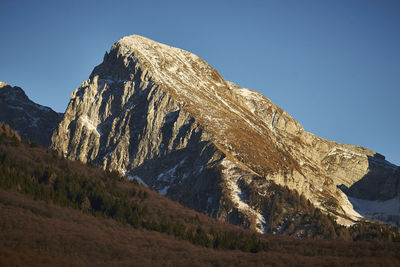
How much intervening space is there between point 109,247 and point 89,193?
40802 mm

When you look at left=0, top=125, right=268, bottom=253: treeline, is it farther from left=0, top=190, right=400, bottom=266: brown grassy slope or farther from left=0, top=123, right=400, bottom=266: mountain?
left=0, top=190, right=400, bottom=266: brown grassy slope

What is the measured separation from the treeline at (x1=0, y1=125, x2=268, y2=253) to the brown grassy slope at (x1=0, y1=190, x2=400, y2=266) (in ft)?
15.3

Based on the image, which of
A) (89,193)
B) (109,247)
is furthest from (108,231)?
(89,193)

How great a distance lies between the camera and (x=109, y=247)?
111375mm

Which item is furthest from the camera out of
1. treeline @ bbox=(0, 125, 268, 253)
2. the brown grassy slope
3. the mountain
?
treeline @ bbox=(0, 125, 268, 253)

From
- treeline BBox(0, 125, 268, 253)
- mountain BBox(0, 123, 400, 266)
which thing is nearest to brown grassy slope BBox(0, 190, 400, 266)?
mountain BBox(0, 123, 400, 266)

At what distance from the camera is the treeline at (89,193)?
446 feet

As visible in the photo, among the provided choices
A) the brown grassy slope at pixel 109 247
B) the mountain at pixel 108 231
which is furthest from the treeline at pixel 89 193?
the brown grassy slope at pixel 109 247

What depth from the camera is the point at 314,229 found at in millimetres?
192750

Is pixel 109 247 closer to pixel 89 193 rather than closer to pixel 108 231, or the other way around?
pixel 108 231

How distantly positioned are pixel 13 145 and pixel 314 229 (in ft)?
376

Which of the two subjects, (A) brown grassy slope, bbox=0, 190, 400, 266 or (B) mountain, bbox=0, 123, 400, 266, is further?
(B) mountain, bbox=0, 123, 400, 266

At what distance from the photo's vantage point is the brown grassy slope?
3880 inches

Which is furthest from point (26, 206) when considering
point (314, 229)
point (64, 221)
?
point (314, 229)
